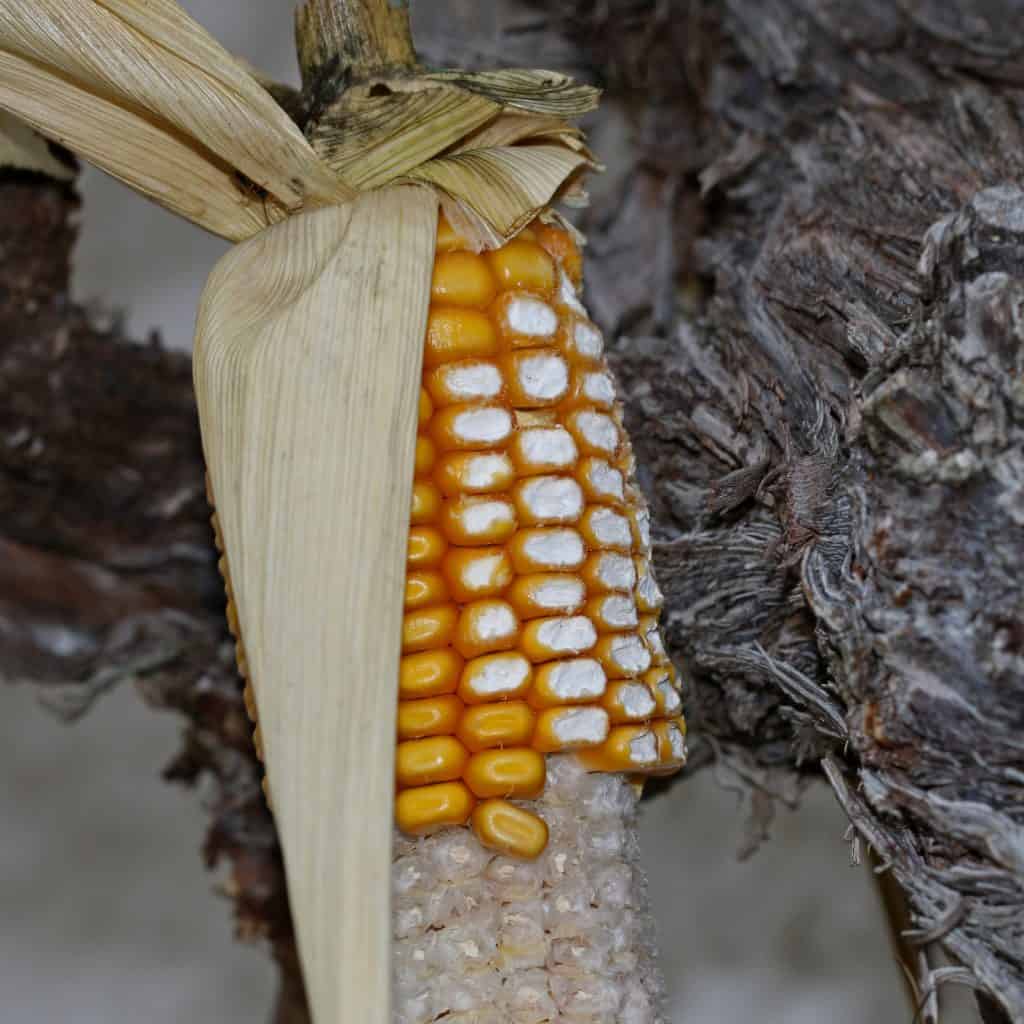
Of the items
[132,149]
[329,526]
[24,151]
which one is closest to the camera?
[329,526]

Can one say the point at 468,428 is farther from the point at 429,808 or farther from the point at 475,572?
the point at 429,808

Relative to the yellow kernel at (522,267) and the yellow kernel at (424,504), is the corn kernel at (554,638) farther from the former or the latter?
the yellow kernel at (522,267)

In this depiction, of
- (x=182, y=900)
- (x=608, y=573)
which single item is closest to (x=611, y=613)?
(x=608, y=573)

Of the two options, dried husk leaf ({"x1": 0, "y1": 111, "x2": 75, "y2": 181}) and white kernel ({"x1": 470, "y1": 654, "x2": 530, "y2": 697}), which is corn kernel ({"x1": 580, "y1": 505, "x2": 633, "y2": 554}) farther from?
dried husk leaf ({"x1": 0, "y1": 111, "x2": 75, "y2": 181})

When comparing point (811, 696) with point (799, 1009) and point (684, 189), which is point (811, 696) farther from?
point (799, 1009)

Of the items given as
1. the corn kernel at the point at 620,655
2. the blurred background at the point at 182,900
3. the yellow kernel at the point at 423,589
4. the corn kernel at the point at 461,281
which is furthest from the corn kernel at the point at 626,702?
the blurred background at the point at 182,900

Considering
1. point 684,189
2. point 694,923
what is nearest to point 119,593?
point 684,189
